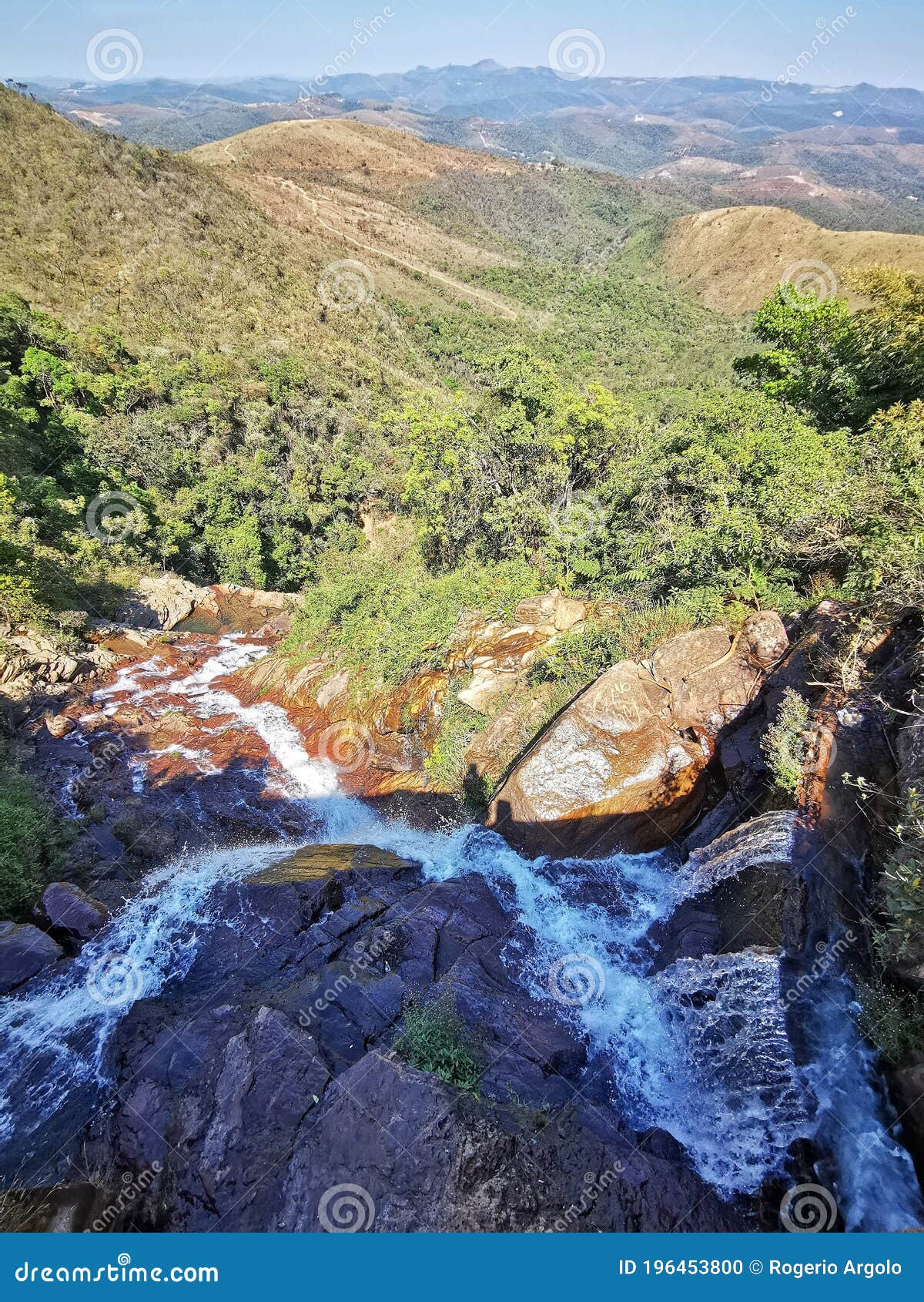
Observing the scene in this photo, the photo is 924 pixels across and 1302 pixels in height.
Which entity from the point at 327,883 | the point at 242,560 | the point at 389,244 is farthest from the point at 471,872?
the point at 389,244

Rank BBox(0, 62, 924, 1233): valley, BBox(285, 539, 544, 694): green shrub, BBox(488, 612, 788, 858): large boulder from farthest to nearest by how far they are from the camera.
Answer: BBox(285, 539, 544, 694): green shrub
BBox(488, 612, 788, 858): large boulder
BBox(0, 62, 924, 1233): valley

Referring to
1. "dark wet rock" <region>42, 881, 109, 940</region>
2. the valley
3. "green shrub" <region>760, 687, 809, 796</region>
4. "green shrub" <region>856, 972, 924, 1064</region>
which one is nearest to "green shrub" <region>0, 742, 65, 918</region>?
the valley

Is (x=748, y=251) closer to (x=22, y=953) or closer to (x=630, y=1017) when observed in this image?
(x=630, y=1017)

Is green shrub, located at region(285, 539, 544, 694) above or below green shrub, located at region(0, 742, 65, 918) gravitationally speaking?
above

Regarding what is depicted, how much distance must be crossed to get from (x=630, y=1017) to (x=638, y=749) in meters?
3.49

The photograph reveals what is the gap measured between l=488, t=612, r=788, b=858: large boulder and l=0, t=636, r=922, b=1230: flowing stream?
45cm

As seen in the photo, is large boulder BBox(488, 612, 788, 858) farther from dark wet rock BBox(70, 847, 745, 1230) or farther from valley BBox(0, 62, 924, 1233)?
dark wet rock BBox(70, 847, 745, 1230)

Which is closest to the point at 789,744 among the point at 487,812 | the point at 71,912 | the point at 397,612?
the point at 487,812

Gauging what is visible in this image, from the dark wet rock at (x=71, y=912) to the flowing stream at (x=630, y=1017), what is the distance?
218mm

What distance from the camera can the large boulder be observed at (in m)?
7.93

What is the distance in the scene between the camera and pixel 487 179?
97.6 metres

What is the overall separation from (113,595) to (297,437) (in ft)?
37.5

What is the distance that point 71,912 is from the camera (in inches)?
286

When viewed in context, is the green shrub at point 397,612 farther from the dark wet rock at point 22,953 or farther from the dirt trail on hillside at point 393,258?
the dirt trail on hillside at point 393,258
